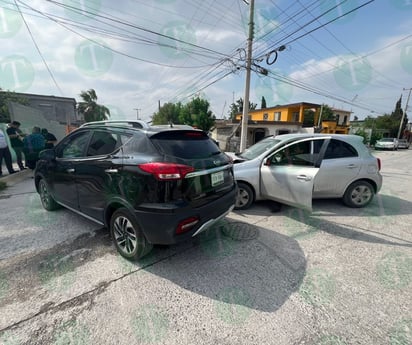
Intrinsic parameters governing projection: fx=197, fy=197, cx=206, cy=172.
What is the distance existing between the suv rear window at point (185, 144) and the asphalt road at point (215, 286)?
4.44 feet

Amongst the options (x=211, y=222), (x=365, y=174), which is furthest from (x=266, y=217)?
(x=365, y=174)

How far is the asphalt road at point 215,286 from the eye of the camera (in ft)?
5.32

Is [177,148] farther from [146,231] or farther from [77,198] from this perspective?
[77,198]

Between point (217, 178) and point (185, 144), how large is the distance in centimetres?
59

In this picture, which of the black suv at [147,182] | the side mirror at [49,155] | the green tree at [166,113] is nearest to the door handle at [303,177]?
the black suv at [147,182]

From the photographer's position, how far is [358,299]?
6.47 ft

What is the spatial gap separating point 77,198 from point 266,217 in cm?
326

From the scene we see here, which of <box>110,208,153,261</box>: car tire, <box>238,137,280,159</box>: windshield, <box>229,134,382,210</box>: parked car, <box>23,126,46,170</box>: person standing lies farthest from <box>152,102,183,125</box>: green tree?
<box>110,208,153,261</box>: car tire

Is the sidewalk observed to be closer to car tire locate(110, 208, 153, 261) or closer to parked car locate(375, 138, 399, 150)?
car tire locate(110, 208, 153, 261)

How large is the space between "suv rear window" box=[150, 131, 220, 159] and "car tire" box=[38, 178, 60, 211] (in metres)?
2.92

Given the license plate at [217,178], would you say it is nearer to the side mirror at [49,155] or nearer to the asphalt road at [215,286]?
the asphalt road at [215,286]

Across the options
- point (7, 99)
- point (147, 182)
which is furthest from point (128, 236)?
point (7, 99)

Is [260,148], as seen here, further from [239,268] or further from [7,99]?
[7,99]

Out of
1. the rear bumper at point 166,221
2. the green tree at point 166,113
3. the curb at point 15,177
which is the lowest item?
the curb at point 15,177
